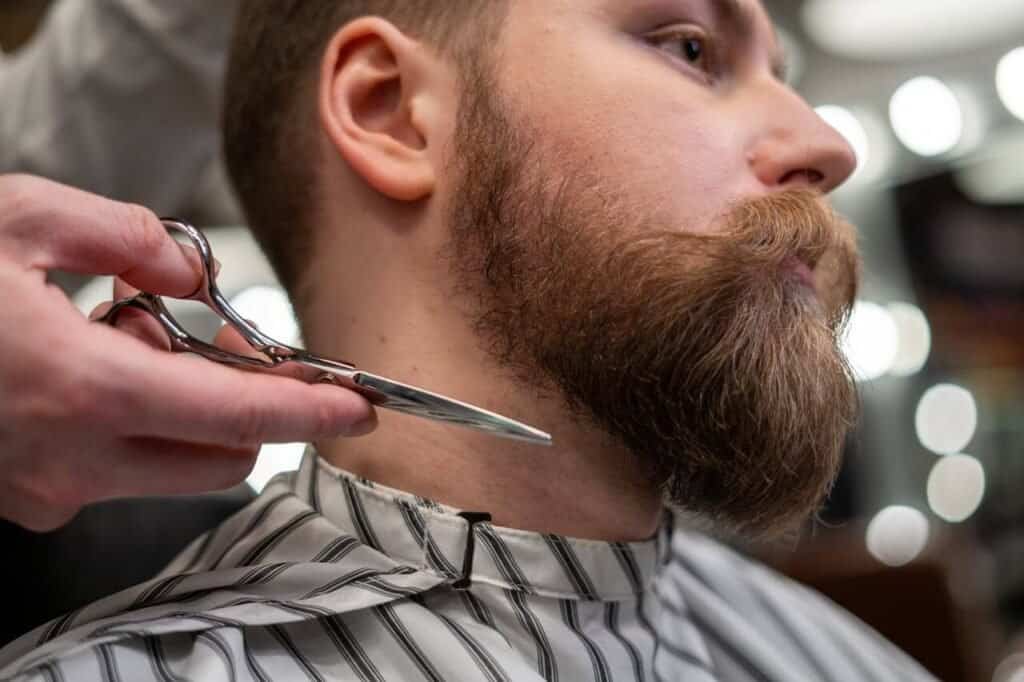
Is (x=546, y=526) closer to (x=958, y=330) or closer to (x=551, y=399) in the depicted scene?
(x=551, y=399)

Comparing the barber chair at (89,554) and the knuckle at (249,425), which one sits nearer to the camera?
the knuckle at (249,425)

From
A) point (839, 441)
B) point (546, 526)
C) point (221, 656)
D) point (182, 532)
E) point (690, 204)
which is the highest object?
point (690, 204)

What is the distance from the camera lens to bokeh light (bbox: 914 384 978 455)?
3422mm

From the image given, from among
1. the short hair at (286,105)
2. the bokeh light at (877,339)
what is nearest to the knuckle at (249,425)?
the short hair at (286,105)

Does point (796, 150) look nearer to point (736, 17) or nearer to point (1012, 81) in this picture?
point (736, 17)

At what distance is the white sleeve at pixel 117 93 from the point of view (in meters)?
1.29

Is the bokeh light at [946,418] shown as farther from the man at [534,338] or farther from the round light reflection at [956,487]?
the man at [534,338]

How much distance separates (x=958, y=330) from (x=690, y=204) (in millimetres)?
2946

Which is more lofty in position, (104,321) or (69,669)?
(104,321)

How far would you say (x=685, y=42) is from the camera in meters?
0.85

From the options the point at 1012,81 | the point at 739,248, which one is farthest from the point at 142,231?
the point at 1012,81

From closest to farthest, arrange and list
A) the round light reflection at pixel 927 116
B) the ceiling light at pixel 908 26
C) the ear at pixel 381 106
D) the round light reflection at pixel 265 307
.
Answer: the ear at pixel 381 106
the round light reflection at pixel 265 307
the ceiling light at pixel 908 26
the round light reflection at pixel 927 116

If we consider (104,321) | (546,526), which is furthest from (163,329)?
(546,526)

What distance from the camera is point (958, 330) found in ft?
11.1
